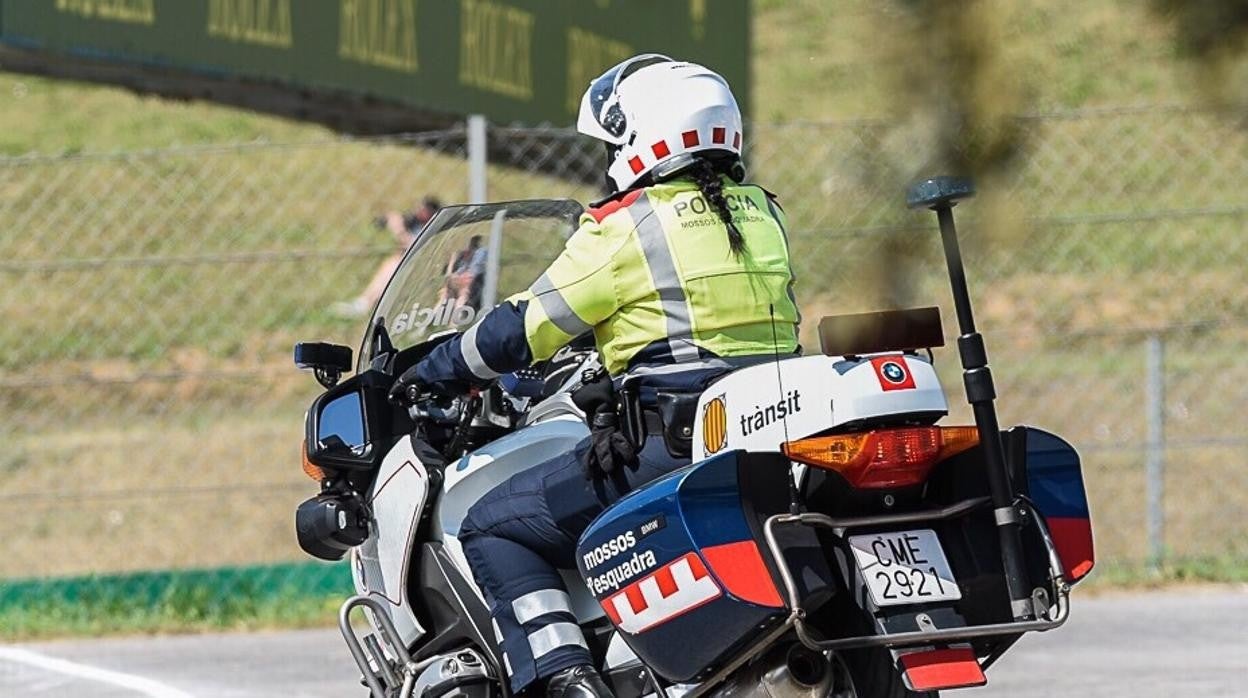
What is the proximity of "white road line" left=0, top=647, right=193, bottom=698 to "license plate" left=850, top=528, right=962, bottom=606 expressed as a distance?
3857 mm

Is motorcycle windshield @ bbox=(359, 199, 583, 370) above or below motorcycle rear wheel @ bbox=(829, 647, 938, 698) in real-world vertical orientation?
above

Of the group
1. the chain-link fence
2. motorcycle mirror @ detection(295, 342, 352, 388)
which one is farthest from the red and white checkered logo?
the chain-link fence

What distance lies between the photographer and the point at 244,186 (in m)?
10.1

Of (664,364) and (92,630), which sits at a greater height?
(664,364)

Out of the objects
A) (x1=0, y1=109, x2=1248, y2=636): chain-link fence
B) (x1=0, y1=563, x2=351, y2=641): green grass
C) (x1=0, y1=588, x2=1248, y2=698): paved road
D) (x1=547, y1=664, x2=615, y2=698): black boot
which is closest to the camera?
(x1=547, y1=664, x2=615, y2=698): black boot

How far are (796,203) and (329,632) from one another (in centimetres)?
701

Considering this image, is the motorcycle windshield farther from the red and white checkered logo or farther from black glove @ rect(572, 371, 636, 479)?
the red and white checkered logo

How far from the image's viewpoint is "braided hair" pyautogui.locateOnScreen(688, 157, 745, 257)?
4.20m

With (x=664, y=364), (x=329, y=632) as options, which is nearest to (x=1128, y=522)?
(x=329, y=632)

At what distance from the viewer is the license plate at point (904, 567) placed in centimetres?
363

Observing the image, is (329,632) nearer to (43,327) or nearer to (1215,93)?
(43,327)

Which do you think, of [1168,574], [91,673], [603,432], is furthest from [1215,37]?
[1168,574]

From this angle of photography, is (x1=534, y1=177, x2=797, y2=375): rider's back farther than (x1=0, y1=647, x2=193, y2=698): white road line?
No

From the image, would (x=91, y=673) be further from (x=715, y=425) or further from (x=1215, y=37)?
(x=1215, y=37)
